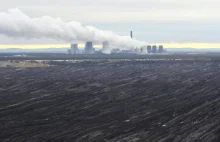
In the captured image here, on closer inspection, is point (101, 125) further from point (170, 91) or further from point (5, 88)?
point (5, 88)

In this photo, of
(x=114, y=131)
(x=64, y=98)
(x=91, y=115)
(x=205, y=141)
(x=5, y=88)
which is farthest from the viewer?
(x=5, y=88)

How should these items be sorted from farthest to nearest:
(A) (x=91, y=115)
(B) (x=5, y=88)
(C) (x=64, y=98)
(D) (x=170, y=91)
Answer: (B) (x=5, y=88) → (D) (x=170, y=91) → (C) (x=64, y=98) → (A) (x=91, y=115)

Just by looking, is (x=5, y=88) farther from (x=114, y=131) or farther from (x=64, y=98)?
(x=114, y=131)

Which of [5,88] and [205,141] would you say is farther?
[5,88]

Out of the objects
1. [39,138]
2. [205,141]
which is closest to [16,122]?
[39,138]

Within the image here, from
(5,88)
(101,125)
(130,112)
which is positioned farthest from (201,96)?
(5,88)

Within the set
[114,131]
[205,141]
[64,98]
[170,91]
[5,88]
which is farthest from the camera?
[5,88]
